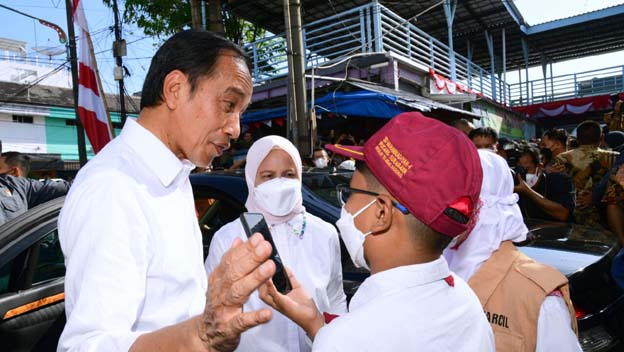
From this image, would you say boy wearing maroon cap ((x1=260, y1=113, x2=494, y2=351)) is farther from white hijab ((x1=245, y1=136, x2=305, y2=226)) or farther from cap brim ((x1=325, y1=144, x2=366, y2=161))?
white hijab ((x1=245, y1=136, x2=305, y2=226))

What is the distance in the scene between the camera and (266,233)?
118 centimetres

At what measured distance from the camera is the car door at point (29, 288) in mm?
2174

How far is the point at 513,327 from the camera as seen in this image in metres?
1.63

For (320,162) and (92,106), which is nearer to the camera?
(92,106)

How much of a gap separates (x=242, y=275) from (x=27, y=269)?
211 cm

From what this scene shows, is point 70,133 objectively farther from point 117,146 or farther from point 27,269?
point 117,146

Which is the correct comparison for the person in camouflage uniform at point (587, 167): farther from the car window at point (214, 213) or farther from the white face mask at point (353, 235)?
the white face mask at point (353, 235)

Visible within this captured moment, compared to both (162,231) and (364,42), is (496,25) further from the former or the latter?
(162,231)

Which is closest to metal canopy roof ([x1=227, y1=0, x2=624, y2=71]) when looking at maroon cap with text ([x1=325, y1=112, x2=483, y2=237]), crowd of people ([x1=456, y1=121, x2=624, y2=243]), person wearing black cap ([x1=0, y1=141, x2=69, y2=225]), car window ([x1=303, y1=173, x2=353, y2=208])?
crowd of people ([x1=456, y1=121, x2=624, y2=243])

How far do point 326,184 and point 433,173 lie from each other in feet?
7.96

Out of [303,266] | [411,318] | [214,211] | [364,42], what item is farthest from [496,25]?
[411,318]

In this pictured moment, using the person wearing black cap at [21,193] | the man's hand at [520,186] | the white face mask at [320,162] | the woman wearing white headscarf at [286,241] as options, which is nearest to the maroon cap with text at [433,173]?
the woman wearing white headscarf at [286,241]

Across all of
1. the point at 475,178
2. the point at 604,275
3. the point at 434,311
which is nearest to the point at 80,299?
the point at 434,311

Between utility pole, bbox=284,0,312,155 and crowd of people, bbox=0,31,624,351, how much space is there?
5.08 metres
